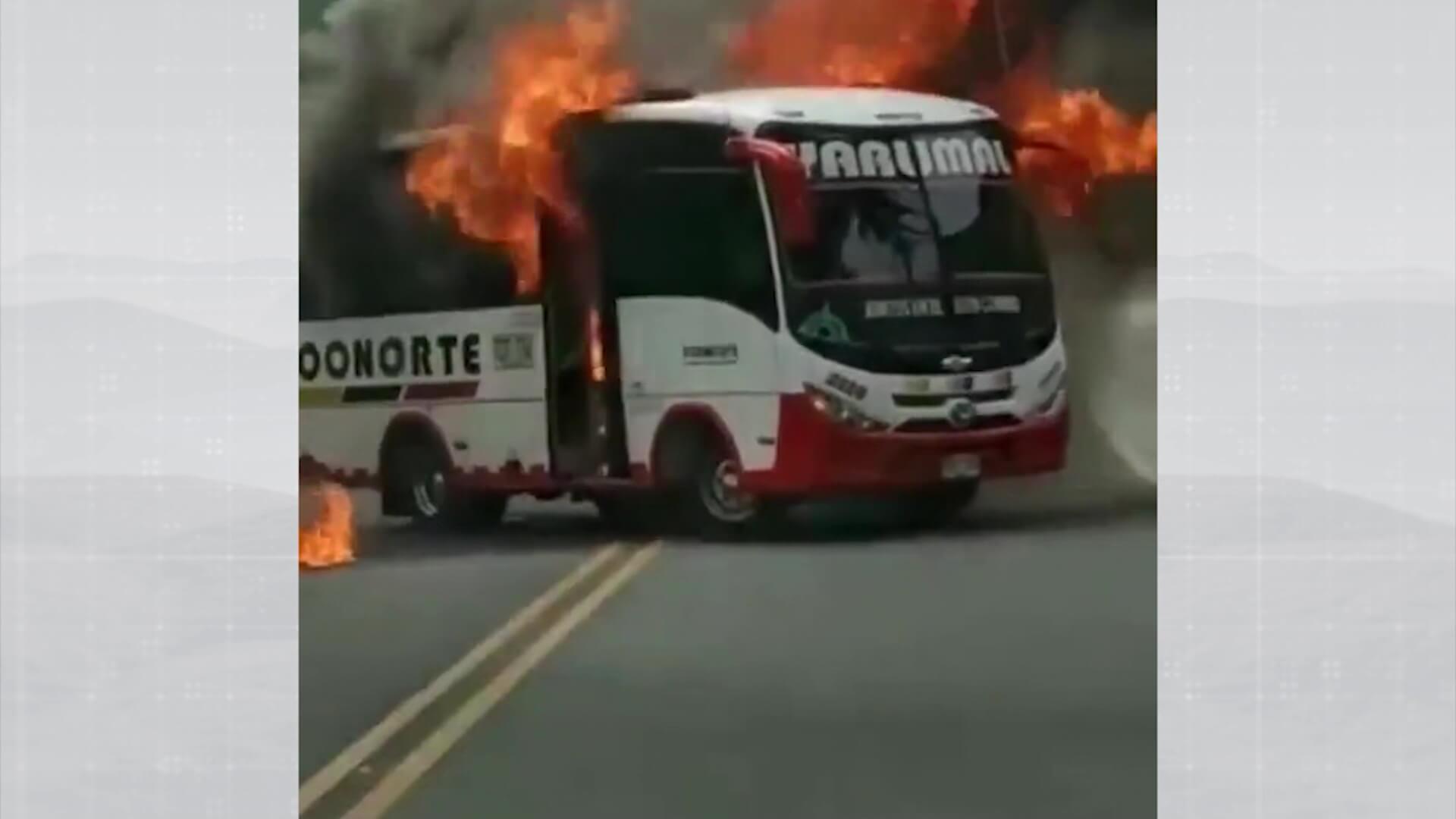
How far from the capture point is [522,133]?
114 inches

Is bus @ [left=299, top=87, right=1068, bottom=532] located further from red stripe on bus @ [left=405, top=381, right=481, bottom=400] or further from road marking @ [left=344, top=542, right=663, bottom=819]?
road marking @ [left=344, top=542, right=663, bottom=819]

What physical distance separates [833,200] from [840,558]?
62 cm

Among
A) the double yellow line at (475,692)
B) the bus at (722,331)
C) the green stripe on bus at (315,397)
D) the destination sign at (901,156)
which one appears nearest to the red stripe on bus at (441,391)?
the bus at (722,331)

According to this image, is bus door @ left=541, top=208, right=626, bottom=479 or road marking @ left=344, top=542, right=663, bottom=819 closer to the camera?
road marking @ left=344, top=542, right=663, bottom=819

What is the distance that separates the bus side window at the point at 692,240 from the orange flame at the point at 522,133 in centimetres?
12

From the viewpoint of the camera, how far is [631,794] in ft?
9.27

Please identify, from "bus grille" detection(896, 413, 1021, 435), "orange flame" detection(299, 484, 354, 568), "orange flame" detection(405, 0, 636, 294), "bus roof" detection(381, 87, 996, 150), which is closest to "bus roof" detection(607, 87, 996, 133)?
"bus roof" detection(381, 87, 996, 150)

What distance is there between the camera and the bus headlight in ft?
9.47

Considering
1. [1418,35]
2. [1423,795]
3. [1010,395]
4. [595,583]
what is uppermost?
[1418,35]

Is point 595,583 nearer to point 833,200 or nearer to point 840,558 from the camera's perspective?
point 840,558

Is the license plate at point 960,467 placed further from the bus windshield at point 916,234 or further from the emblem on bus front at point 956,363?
the bus windshield at point 916,234

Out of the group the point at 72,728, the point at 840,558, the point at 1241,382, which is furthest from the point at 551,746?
the point at 1241,382

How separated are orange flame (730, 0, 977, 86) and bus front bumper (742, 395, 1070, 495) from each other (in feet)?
1.87

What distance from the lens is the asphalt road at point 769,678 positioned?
9.27 feet
